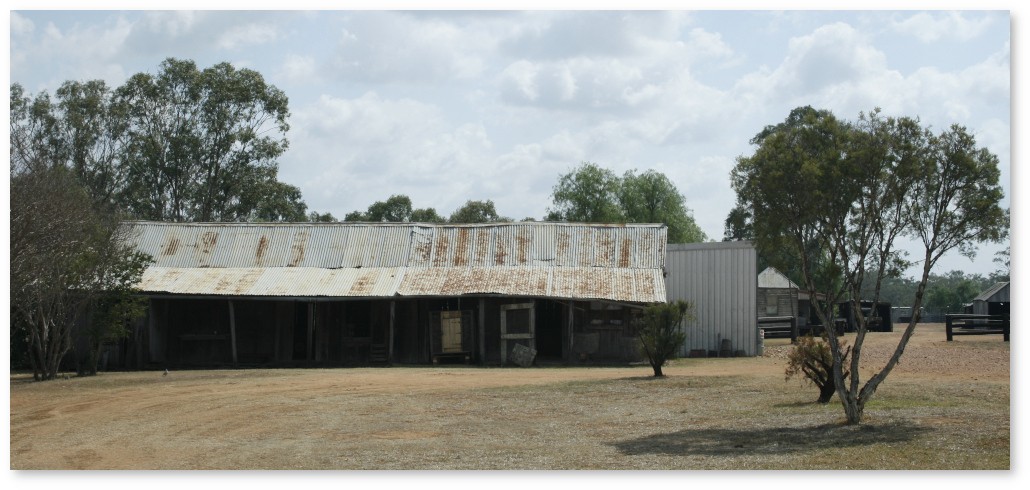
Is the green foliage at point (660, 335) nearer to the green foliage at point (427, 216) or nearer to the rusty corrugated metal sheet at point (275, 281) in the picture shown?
the rusty corrugated metal sheet at point (275, 281)

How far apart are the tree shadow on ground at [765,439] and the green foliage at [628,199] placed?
44.1m

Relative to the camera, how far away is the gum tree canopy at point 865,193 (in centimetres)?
1354

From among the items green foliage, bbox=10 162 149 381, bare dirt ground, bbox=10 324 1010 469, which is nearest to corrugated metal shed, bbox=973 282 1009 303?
bare dirt ground, bbox=10 324 1010 469

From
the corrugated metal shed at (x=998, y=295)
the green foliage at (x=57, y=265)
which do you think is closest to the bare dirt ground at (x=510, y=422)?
the green foliage at (x=57, y=265)

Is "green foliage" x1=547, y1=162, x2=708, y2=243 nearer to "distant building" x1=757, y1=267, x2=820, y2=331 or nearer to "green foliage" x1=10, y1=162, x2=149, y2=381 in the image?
"distant building" x1=757, y1=267, x2=820, y2=331

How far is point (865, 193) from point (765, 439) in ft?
11.1

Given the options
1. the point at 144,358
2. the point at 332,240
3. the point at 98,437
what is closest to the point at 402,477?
the point at 98,437

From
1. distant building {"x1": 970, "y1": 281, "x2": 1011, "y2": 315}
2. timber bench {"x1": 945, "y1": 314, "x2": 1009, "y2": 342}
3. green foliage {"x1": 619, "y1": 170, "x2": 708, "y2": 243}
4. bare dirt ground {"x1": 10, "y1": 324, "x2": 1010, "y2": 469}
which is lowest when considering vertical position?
bare dirt ground {"x1": 10, "y1": 324, "x2": 1010, "y2": 469}

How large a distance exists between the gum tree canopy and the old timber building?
15498 millimetres

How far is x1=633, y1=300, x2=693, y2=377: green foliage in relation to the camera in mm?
24516

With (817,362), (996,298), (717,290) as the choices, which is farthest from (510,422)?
(996,298)

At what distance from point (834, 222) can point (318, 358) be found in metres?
20.9

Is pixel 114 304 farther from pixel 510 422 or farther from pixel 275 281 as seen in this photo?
pixel 510 422

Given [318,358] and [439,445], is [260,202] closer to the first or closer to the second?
[318,358]
